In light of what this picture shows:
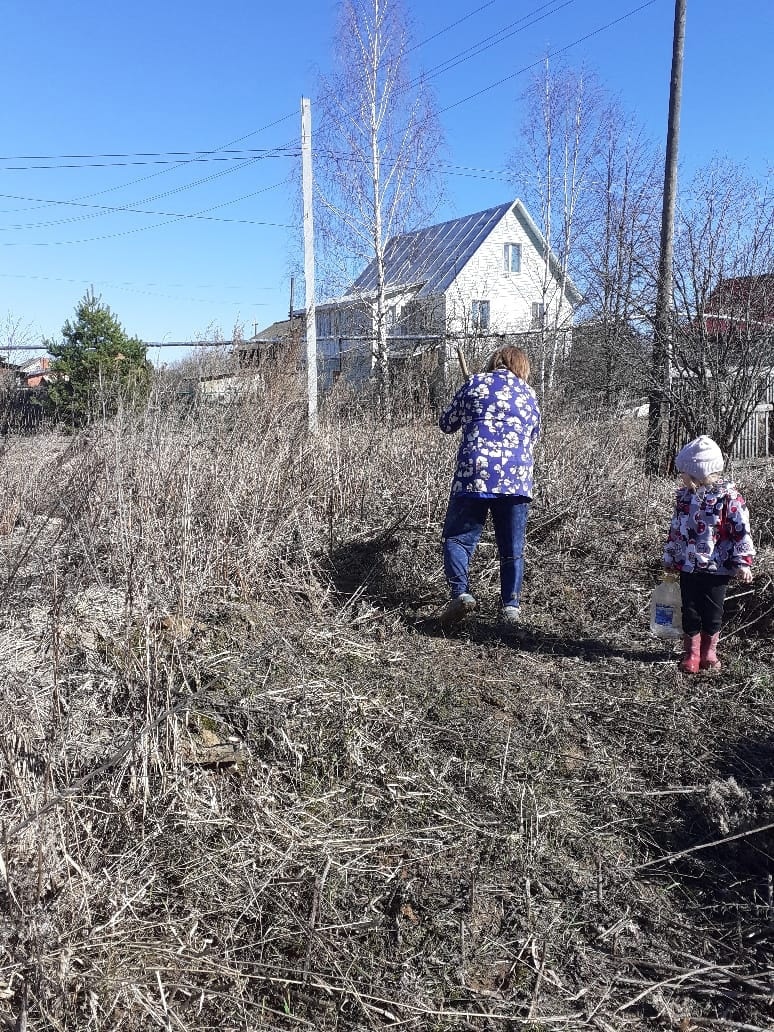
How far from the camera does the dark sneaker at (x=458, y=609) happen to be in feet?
13.1

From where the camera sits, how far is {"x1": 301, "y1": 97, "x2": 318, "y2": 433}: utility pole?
9359mm

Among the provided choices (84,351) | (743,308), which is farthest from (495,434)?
(84,351)

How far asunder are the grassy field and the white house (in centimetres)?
548

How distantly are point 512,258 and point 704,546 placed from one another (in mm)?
28240

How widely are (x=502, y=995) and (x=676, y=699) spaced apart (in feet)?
6.15

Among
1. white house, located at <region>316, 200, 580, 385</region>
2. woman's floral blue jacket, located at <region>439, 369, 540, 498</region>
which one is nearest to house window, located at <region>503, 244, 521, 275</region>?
white house, located at <region>316, 200, 580, 385</region>

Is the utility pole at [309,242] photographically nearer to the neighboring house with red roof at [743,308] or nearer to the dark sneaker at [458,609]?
the neighboring house with red roof at [743,308]

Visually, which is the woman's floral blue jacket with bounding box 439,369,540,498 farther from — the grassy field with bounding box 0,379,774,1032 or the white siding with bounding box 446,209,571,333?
the white siding with bounding box 446,209,571,333

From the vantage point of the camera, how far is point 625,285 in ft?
28.8

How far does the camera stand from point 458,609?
4.01 meters

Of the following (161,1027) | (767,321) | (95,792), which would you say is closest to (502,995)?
(161,1027)

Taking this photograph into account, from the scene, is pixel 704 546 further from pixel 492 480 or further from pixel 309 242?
pixel 309 242

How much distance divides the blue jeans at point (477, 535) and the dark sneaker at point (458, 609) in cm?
10

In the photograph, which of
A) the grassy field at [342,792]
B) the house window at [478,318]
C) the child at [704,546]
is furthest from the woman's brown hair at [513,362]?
the house window at [478,318]
